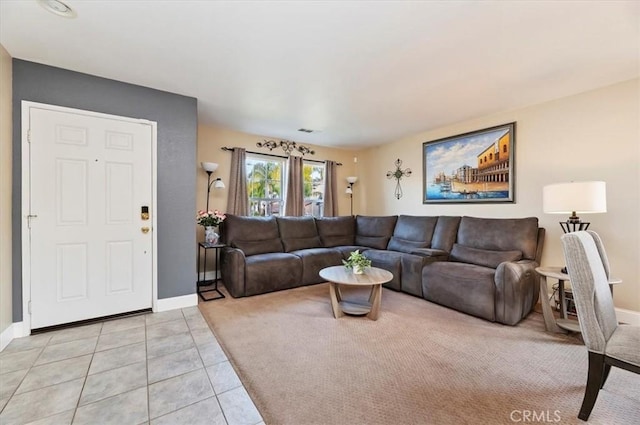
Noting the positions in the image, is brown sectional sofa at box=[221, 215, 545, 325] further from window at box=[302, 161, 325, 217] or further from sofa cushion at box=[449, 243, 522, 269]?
window at box=[302, 161, 325, 217]

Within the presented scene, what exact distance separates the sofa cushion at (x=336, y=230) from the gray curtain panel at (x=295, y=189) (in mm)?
481

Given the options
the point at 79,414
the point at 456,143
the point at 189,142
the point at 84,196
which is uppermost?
the point at 456,143

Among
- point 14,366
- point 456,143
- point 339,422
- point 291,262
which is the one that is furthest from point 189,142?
point 456,143

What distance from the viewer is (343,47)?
7.06 ft

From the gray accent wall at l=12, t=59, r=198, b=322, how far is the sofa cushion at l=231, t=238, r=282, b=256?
0.80m

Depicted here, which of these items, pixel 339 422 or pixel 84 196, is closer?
pixel 339 422

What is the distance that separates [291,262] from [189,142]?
6.63 feet

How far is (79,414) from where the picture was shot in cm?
150

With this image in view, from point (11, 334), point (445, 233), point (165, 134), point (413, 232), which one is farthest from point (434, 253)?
point (11, 334)

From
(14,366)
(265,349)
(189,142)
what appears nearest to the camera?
(14,366)

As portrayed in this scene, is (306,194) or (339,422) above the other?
(306,194)

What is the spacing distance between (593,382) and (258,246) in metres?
3.58

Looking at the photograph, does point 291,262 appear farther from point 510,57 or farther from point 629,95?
point 629,95

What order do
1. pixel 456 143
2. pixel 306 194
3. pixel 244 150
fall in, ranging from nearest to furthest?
1. pixel 456 143
2. pixel 244 150
3. pixel 306 194
